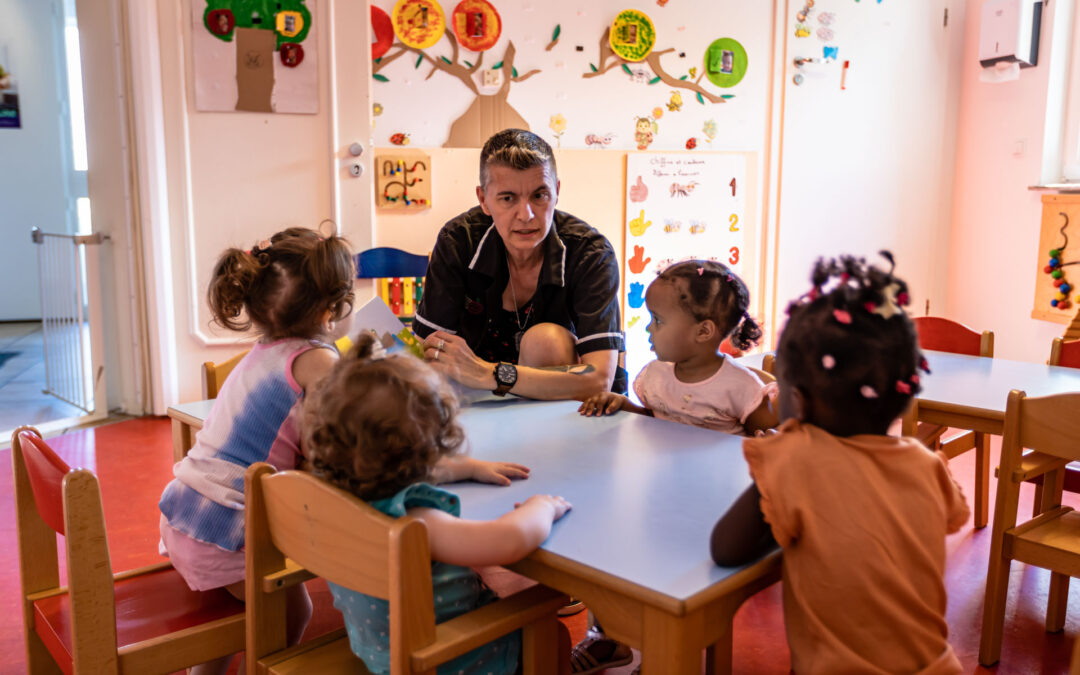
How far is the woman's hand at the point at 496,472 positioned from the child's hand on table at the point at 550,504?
0.39ft

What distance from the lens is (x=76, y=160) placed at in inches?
166

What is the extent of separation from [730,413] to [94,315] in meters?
3.35

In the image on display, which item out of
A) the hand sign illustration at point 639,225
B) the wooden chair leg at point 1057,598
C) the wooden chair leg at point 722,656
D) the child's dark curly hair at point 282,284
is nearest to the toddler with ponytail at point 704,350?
the wooden chair leg at point 722,656

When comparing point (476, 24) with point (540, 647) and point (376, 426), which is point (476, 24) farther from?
point (540, 647)

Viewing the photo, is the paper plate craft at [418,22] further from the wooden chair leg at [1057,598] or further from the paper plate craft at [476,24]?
the wooden chair leg at [1057,598]

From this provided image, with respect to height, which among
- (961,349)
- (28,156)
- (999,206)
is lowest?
(961,349)

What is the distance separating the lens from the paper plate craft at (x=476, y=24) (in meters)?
4.35

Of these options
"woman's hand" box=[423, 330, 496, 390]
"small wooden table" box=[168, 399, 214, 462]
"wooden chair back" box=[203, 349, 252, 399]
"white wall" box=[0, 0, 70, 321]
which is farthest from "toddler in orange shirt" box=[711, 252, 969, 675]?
"white wall" box=[0, 0, 70, 321]

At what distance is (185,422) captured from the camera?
72.3 inches

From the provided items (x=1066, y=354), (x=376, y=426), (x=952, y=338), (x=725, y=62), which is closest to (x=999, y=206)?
(x=725, y=62)

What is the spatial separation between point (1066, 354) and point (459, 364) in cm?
179

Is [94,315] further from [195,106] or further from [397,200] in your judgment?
[397,200]

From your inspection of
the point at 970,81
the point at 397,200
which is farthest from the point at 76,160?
the point at 970,81

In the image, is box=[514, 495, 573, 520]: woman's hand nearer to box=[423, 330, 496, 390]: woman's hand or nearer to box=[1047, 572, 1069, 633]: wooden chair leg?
box=[423, 330, 496, 390]: woman's hand
